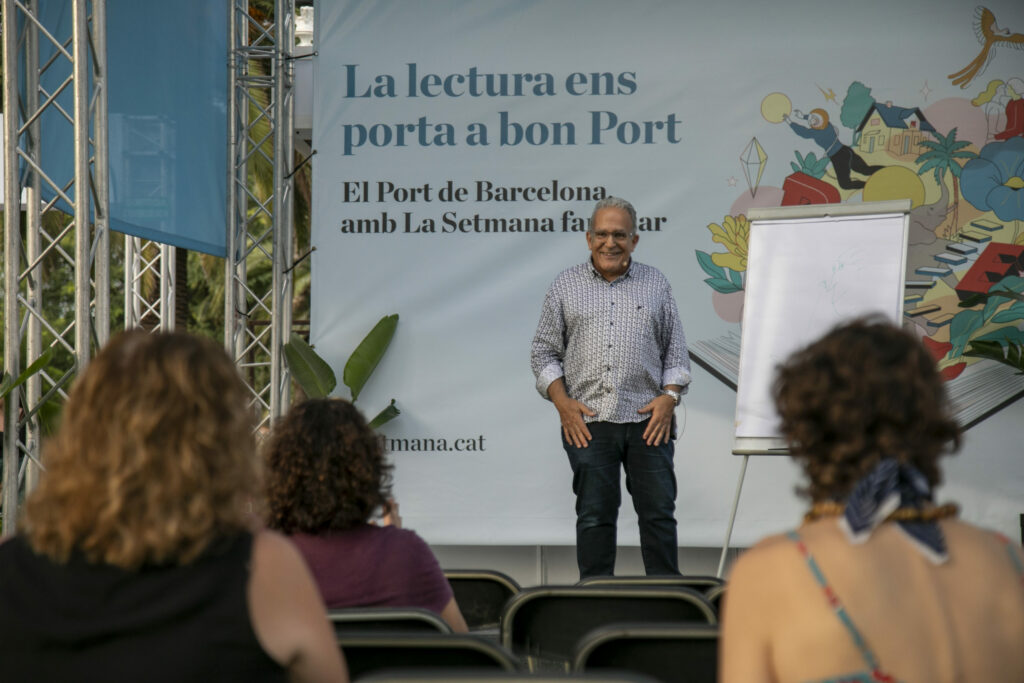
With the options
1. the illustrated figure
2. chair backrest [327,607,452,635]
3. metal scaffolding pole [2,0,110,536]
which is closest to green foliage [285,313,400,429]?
metal scaffolding pole [2,0,110,536]

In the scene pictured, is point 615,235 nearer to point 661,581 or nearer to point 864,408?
point 661,581

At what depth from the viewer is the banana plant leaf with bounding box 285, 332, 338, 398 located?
18.4 feet

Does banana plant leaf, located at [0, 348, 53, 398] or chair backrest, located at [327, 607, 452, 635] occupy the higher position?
banana plant leaf, located at [0, 348, 53, 398]

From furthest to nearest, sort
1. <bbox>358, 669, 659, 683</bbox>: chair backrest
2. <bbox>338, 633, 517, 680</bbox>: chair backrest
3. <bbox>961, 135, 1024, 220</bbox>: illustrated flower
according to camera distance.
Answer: <bbox>961, 135, 1024, 220</bbox>: illustrated flower < <bbox>338, 633, 517, 680</bbox>: chair backrest < <bbox>358, 669, 659, 683</bbox>: chair backrest

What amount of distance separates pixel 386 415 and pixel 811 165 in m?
2.57

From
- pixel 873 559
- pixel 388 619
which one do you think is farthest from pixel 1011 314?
pixel 873 559

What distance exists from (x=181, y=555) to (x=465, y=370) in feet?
14.3

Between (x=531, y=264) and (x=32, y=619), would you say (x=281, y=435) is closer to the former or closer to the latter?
(x=32, y=619)

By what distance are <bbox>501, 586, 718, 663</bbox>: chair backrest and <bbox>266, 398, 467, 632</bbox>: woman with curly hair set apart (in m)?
0.18

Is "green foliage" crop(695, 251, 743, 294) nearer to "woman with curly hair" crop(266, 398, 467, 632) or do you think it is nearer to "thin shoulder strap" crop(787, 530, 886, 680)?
"woman with curly hair" crop(266, 398, 467, 632)

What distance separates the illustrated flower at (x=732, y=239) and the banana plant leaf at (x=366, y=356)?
68.8 inches

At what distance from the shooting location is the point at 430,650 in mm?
1560

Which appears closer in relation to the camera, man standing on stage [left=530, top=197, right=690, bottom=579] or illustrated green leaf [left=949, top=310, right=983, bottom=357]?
man standing on stage [left=530, top=197, right=690, bottom=579]

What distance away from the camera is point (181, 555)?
131 centimetres
